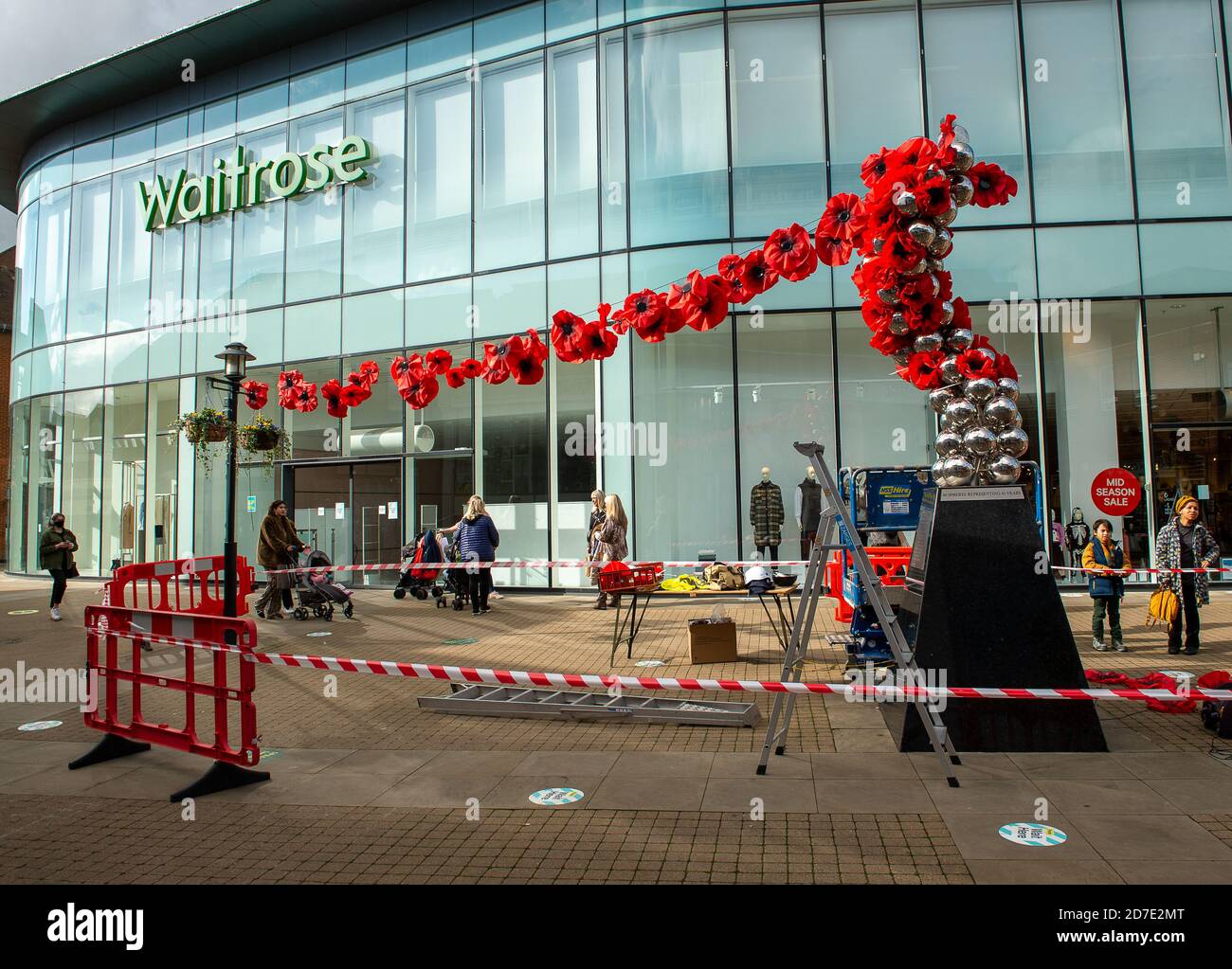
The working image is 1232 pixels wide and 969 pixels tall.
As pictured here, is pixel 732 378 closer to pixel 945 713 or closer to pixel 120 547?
pixel 945 713

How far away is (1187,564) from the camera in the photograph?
958 cm

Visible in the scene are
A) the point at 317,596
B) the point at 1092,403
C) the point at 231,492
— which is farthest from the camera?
the point at 1092,403

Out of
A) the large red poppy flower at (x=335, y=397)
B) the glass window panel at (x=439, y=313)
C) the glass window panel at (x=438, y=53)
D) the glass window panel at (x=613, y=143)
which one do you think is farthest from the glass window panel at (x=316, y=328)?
the large red poppy flower at (x=335, y=397)

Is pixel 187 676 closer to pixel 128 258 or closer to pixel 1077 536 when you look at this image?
pixel 1077 536

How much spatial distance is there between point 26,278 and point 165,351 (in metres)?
8.33

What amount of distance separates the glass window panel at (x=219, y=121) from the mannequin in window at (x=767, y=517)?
16.8 meters

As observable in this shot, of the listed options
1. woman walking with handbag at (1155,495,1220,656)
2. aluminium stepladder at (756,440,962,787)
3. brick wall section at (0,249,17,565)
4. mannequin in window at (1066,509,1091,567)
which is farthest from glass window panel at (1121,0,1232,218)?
brick wall section at (0,249,17,565)

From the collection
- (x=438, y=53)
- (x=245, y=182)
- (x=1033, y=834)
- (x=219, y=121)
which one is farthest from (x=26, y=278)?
(x=1033, y=834)

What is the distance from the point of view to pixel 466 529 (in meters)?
14.9

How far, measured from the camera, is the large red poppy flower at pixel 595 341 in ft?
21.8

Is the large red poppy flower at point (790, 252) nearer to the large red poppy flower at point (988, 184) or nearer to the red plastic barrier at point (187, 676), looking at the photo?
the large red poppy flower at point (988, 184)

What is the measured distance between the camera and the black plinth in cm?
595

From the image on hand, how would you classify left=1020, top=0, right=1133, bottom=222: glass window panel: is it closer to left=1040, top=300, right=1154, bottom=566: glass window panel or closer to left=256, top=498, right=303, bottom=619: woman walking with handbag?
left=1040, top=300, right=1154, bottom=566: glass window panel

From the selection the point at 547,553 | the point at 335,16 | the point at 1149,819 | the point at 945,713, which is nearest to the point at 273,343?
the point at 335,16
